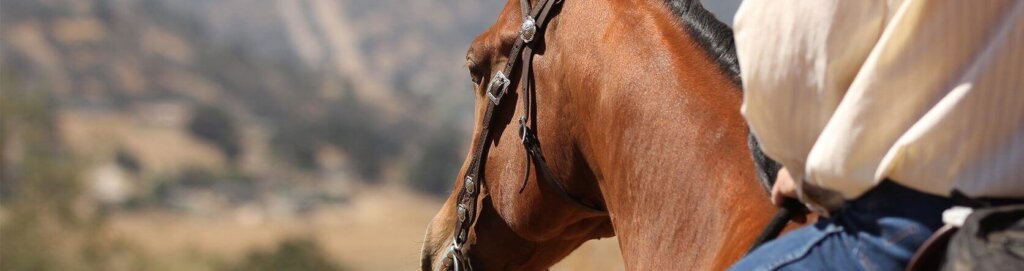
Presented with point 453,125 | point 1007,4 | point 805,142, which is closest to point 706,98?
point 805,142

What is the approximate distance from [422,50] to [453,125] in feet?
104

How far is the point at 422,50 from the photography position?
140250mm

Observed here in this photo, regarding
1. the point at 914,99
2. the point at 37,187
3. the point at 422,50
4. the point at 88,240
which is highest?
the point at 422,50

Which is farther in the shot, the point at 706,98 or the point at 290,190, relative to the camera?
the point at 290,190

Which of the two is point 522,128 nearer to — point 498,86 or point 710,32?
point 498,86

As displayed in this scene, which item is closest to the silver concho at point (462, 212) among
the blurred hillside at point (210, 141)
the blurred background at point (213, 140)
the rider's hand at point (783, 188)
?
the rider's hand at point (783, 188)

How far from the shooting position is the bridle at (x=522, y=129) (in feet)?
11.8

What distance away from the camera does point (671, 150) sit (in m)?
3.16

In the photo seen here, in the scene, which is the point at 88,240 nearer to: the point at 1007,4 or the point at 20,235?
the point at 20,235

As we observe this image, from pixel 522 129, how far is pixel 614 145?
371 mm

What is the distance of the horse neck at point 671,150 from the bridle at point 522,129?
190 millimetres

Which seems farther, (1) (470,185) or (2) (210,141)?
(2) (210,141)

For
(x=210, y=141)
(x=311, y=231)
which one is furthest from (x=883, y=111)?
(x=210, y=141)

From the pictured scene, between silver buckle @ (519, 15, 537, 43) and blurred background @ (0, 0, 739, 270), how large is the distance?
105 ft
